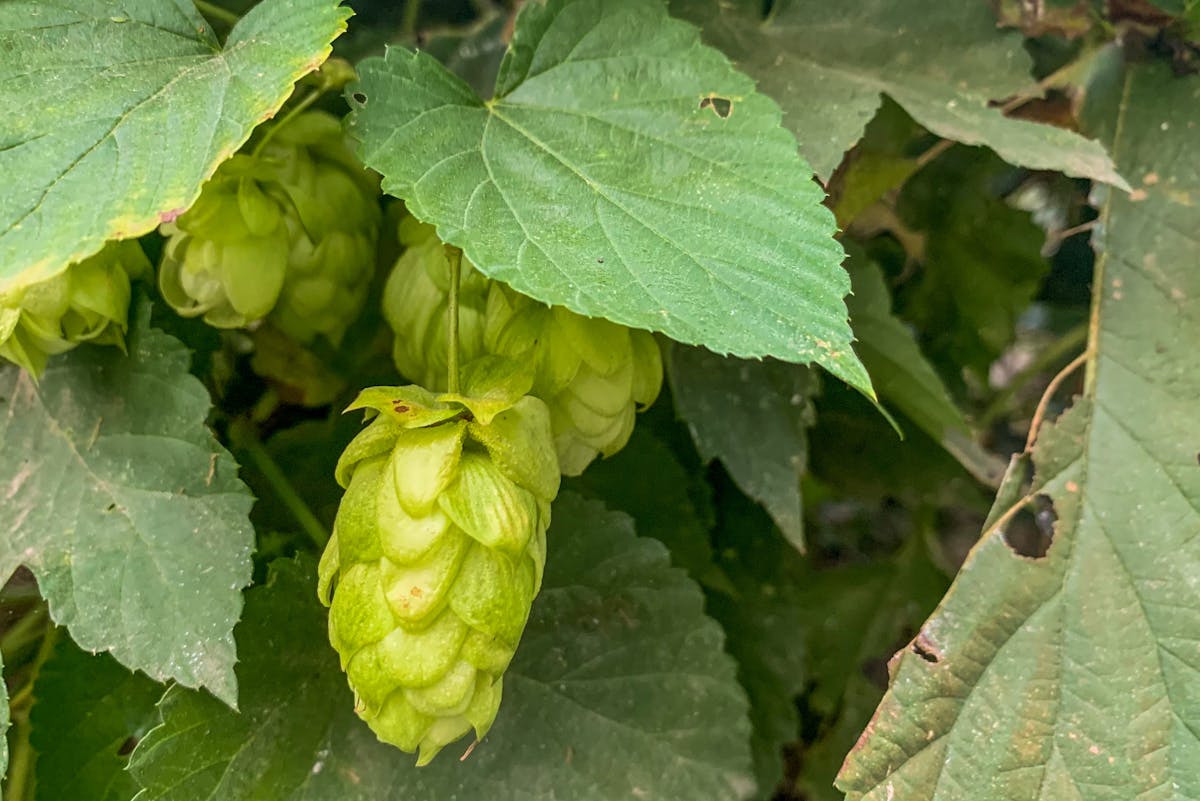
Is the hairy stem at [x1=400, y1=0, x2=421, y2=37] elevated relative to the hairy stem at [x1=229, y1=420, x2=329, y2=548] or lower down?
elevated

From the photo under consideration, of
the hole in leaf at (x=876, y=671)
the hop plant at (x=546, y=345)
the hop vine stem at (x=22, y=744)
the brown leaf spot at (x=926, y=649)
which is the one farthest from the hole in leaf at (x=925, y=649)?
the hop vine stem at (x=22, y=744)

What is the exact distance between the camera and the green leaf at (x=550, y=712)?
583 mm

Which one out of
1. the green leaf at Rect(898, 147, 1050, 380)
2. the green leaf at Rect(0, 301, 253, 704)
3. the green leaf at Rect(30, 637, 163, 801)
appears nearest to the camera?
the green leaf at Rect(0, 301, 253, 704)

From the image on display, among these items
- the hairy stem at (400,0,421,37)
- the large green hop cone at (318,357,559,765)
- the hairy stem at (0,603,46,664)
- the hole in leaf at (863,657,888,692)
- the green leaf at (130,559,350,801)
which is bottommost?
the hole in leaf at (863,657,888,692)

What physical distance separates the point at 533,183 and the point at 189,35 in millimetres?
215

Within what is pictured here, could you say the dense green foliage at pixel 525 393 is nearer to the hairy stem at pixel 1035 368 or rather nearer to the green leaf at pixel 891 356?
the green leaf at pixel 891 356

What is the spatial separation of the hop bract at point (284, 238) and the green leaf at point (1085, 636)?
1.41ft

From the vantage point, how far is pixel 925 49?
2.45 feet

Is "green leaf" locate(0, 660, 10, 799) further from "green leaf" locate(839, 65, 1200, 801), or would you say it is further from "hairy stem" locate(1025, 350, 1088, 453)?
"hairy stem" locate(1025, 350, 1088, 453)

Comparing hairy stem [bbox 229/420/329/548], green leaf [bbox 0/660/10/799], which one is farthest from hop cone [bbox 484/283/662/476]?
green leaf [bbox 0/660/10/799]

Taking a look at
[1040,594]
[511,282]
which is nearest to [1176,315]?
[1040,594]

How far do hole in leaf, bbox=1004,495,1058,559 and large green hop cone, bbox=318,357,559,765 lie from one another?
0.43 m

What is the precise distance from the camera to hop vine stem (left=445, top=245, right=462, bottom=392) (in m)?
0.50

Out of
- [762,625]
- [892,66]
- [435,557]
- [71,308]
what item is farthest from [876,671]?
[71,308]
